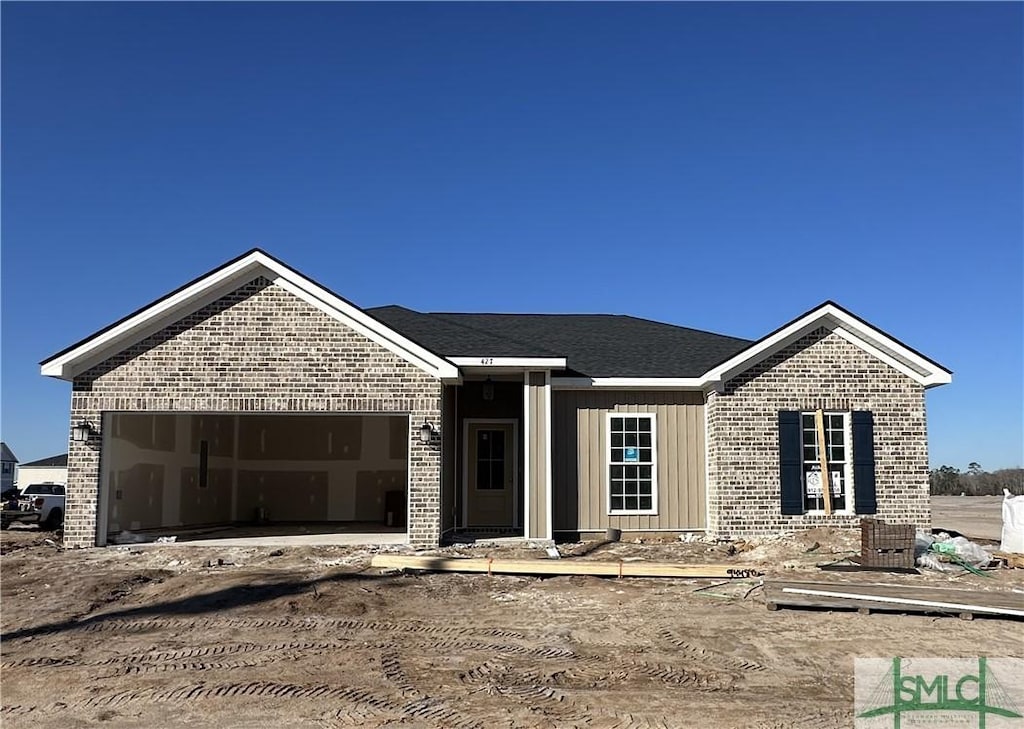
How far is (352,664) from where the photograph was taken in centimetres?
776

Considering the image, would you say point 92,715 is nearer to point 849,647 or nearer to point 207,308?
point 849,647

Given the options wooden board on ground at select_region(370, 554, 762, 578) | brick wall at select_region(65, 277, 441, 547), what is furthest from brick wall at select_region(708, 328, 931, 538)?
brick wall at select_region(65, 277, 441, 547)

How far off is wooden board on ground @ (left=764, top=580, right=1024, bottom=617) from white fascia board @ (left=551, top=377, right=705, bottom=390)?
19.5 ft

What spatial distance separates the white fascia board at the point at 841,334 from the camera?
15789mm

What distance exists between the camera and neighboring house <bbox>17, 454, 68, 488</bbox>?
4439 centimetres

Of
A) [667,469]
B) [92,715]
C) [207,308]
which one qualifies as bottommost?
[92,715]

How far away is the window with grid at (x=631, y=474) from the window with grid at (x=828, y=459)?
2772 mm

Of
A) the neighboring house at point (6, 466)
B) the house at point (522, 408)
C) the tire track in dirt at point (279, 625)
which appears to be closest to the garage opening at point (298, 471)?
the house at point (522, 408)

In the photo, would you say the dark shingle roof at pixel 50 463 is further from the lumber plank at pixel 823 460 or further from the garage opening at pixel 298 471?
the lumber plank at pixel 823 460

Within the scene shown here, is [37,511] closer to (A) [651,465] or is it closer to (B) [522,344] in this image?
(B) [522,344]

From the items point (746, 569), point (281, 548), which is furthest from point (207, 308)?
point (746, 569)

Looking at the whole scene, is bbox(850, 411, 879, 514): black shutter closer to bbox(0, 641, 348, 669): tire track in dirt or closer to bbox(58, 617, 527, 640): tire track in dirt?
bbox(58, 617, 527, 640): tire track in dirt

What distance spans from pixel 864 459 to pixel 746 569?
463cm

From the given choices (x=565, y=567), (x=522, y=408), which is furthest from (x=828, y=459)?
(x=565, y=567)
